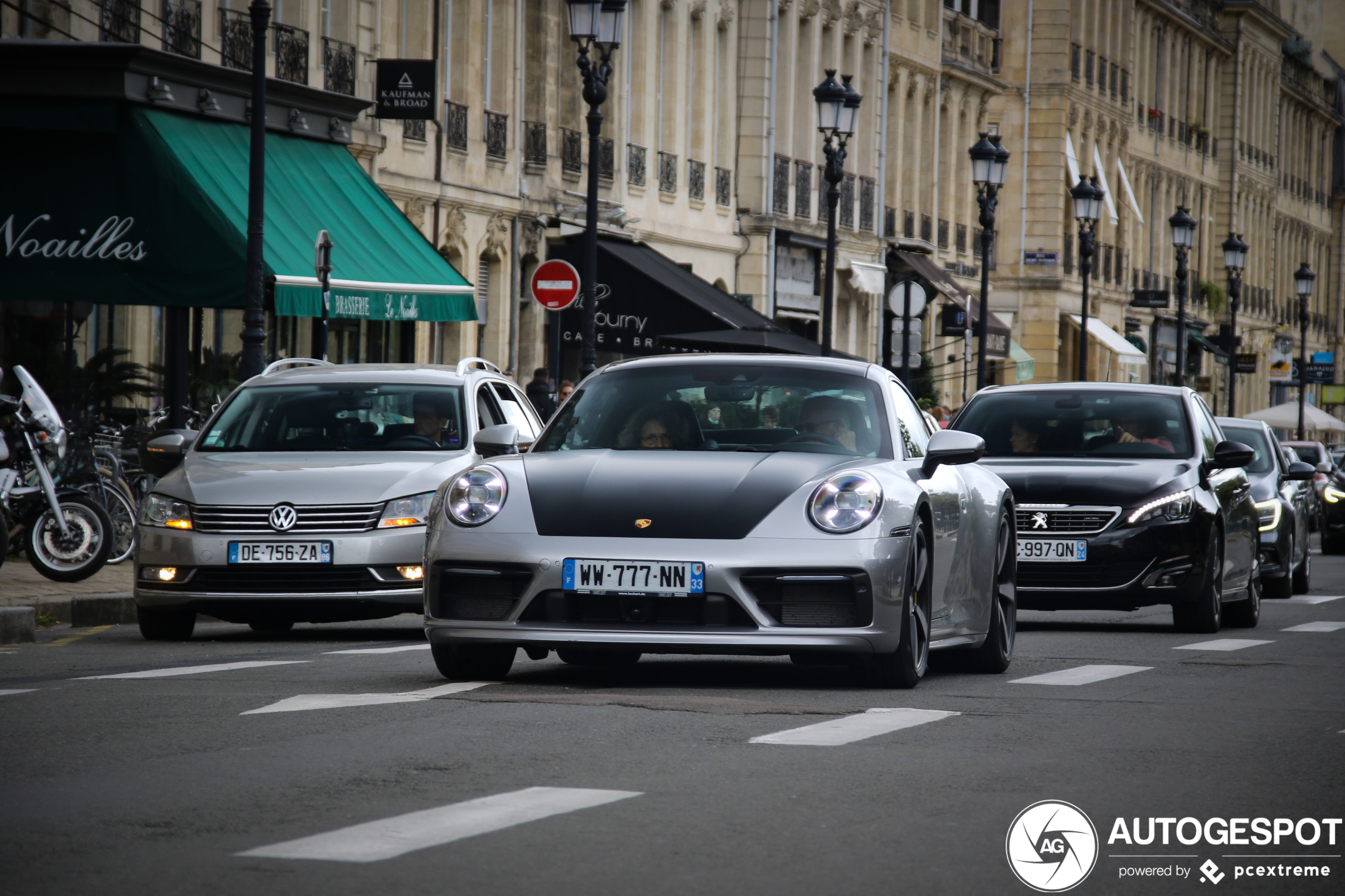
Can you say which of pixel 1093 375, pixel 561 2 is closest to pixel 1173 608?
pixel 561 2

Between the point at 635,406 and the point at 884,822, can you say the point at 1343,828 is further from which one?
the point at 635,406

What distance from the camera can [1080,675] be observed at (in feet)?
39.5

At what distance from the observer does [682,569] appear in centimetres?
1000

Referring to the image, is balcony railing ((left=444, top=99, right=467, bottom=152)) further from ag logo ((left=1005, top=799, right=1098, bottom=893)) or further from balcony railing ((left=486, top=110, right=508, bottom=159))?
ag logo ((left=1005, top=799, right=1098, bottom=893))

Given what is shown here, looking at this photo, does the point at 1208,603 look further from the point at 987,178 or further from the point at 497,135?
the point at 987,178

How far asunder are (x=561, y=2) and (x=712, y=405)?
28.7m

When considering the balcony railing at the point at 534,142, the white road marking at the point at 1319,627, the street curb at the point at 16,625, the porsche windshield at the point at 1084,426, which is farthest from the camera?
the balcony railing at the point at 534,142

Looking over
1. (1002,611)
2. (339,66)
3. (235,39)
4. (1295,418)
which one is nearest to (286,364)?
(1002,611)

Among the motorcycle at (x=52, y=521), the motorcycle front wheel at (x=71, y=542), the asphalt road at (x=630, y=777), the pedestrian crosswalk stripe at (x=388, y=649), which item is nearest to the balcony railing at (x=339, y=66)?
the motorcycle at (x=52, y=521)

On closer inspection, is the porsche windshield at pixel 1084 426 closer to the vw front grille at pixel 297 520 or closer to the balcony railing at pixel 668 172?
the vw front grille at pixel 297 520

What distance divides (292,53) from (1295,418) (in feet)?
134

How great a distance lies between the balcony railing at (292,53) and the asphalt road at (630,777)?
19029 mm

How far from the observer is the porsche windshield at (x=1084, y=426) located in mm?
17047

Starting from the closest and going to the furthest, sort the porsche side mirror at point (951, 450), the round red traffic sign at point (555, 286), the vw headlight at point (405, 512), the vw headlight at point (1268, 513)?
the porsche side mirror at point (951, 450), the vw headlight at point (405, 512), the vw headlight at point (1268, 513), the round red traffic sign at point (555, 286)
